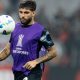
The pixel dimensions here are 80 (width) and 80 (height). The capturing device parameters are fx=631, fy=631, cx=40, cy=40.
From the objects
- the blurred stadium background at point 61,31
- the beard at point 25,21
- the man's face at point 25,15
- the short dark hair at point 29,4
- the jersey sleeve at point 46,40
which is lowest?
the blurred stadium background at point 61,31

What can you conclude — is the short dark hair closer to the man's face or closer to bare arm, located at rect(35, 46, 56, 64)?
the man's face

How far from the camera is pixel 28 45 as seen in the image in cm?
856

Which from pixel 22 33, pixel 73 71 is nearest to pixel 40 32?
pixel 22 33

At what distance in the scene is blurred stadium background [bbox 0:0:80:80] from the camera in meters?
13.8

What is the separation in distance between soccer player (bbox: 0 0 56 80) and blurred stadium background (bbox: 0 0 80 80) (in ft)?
16.0

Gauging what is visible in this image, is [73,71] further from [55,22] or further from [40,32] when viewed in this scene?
[40,32]

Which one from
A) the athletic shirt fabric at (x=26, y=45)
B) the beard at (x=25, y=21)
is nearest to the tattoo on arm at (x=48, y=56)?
the athletic shirt fabric at (x=26, y=45)

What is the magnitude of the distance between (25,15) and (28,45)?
0.41m

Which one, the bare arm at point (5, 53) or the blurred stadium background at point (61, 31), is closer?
the bare arm at point (5, 53)

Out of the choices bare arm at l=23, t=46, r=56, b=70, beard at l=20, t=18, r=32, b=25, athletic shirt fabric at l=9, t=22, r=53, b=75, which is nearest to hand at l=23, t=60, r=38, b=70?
bare arm at l=23, t=46, r=56, b=70

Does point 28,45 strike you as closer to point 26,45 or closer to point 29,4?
point 26,45

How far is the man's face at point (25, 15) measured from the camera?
8.54 meters

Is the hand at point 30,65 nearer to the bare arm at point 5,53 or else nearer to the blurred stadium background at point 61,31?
the bare arm at point 5,53

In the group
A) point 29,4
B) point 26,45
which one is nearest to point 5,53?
point 26,45
